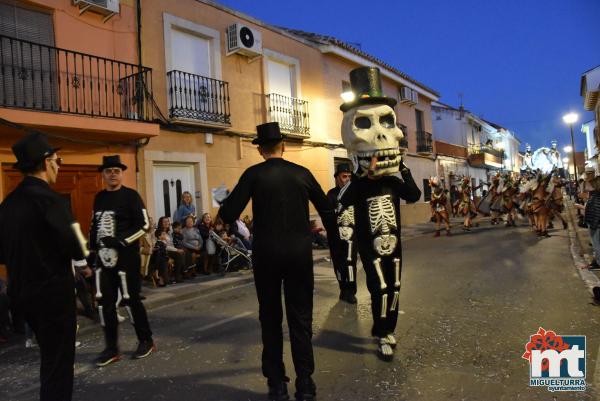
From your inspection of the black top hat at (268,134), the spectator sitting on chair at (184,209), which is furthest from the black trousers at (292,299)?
the spectator sitting on chair at (184,209)

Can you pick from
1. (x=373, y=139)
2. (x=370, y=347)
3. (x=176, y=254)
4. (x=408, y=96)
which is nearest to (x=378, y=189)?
(x=373, y=139)

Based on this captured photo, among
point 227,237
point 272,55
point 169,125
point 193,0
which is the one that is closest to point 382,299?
point 227,237

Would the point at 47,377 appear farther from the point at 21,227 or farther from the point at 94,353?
the point at 94,353

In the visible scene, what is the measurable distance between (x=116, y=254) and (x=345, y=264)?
3.11 meters

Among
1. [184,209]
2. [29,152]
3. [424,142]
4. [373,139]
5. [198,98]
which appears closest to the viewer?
[29,152]

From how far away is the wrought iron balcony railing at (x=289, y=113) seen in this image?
561 inches

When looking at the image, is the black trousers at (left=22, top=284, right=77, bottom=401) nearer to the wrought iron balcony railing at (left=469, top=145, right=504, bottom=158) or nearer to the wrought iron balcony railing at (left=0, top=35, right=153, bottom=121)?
the wrought iron balcony railing at (left=0, top=35, right=153, bottom=121)

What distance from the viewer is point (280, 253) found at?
319cm

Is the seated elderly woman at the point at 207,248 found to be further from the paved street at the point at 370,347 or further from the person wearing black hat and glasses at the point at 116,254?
the person wearing black hat and glasses at the point at 116,254

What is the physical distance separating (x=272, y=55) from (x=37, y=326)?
42.0 ft

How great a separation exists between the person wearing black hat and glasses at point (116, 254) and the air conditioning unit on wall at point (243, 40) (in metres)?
8.91

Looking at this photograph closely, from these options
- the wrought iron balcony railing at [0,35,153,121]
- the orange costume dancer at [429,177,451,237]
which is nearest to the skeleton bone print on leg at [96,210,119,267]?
the wrought iron balcony railing at [0,35,153,121]

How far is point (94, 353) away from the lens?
16.2 feet

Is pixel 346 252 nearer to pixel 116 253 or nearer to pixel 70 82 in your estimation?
pixel 116 253
